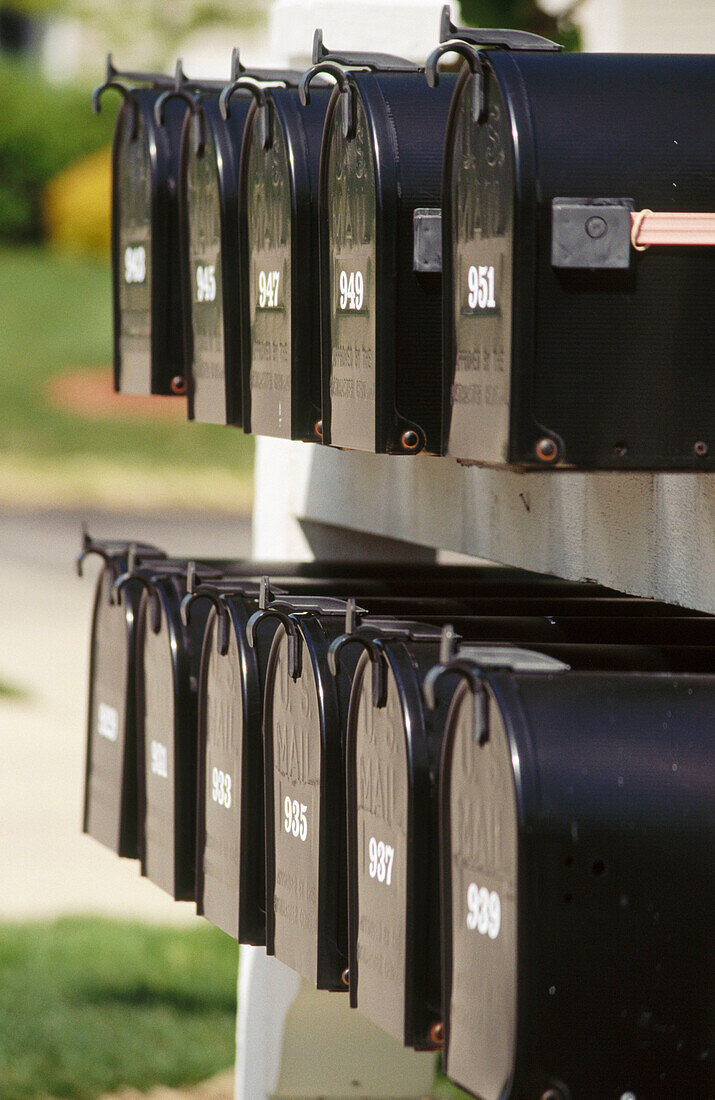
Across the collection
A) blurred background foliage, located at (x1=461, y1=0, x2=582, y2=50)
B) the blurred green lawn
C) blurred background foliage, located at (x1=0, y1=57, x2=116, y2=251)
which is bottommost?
the blurred green lawn

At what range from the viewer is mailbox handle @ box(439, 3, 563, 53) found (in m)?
2.35

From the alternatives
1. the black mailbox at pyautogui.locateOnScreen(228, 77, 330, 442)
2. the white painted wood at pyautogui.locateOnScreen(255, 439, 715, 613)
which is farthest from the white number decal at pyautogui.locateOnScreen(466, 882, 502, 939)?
the black mailbox at pyautogui.locateOnScreen(228, 77, 330, 442)

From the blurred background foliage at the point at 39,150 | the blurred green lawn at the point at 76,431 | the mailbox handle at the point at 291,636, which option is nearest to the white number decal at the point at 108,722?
the mailbox handle at the point at 291,636

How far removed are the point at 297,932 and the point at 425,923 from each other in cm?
52

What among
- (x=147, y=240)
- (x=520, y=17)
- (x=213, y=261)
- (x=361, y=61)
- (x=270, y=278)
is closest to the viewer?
(x=361, y=61)

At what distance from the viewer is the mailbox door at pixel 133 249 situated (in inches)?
146

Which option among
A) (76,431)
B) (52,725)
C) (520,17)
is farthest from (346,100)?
(76,431)

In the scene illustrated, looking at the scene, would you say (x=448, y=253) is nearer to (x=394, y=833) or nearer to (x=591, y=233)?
(x=591, y=233)

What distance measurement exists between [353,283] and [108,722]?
147cm

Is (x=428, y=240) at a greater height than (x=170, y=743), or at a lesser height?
greater

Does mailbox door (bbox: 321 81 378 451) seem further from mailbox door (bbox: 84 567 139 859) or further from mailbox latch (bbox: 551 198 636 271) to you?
mailbox door (bbox: 84 567 139 859)

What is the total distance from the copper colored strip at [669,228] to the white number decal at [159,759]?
5.43 ft

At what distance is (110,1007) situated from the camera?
6582mm

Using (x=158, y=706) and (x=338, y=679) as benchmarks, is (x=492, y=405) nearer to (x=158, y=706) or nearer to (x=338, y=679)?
(x=338, y=679)
